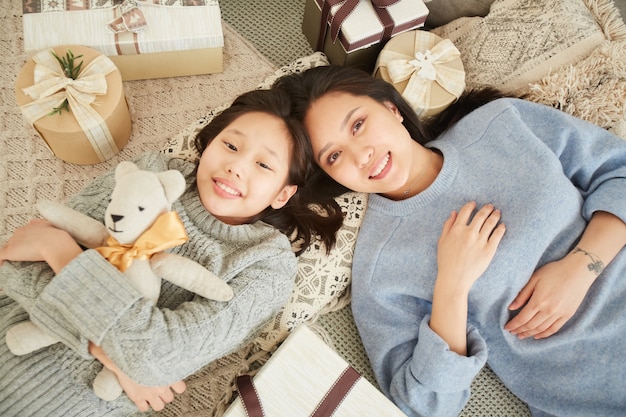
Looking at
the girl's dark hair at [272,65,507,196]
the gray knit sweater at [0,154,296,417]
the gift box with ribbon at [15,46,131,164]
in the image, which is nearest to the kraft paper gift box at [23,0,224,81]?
the gift box with ribbon at [15,46,131,164]

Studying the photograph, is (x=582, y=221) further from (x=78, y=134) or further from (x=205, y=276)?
(x=78, y=134)

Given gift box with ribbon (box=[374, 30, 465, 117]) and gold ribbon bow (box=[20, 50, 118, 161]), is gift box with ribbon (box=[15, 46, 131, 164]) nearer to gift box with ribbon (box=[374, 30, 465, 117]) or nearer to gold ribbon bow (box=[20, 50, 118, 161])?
gold ribbon bow (box=[20, 50, 118, 161])

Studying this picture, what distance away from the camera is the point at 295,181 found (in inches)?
44.9

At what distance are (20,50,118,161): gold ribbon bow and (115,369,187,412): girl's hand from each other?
25.1 inches

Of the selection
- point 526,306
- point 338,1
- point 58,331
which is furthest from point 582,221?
point 58,331

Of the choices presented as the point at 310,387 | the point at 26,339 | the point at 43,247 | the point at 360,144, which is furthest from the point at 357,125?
the point at 26,339

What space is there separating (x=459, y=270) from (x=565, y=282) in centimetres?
24

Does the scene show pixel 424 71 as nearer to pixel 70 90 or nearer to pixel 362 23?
pixel 362 23

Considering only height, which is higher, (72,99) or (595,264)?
(72,99)

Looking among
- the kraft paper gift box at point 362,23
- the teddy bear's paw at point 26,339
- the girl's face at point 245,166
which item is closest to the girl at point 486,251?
the girl's face at point 245,166

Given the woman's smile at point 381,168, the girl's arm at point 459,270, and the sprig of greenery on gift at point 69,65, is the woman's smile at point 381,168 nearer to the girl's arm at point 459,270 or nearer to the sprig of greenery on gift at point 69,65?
the girl's arm at point 459,270

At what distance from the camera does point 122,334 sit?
0.83 m

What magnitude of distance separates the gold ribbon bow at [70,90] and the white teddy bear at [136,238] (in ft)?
1.31

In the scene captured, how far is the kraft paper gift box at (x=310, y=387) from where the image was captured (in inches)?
36.3
